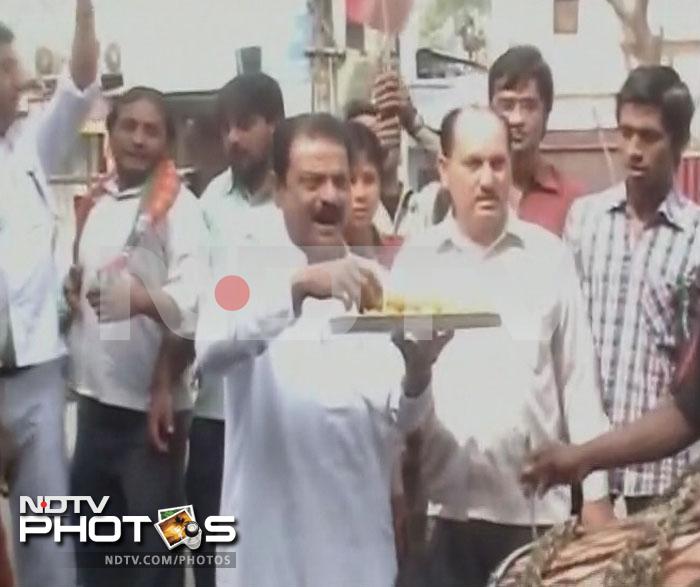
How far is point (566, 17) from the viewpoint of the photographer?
1.47 meters

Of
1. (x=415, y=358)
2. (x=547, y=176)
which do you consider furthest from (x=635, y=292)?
(x=415, y=358)

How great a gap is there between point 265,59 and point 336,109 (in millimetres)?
125

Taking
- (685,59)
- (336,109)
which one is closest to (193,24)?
(336,109)

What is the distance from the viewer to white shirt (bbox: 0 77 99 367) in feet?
4.87

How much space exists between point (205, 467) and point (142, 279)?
286mm

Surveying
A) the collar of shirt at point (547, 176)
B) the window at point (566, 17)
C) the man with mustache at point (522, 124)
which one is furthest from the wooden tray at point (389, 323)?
the window at point (566, 17)

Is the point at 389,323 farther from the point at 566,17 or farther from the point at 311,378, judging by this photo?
the point at 566,17

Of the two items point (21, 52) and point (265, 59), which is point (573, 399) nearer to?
point (265, 59)

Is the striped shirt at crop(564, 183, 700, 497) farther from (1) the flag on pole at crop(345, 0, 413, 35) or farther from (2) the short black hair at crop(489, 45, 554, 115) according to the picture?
(1) the flag on pole at crop(345, 0, 413, 35)

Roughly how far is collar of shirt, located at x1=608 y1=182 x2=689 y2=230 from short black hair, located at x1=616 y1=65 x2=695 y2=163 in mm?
66

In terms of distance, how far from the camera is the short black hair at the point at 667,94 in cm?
146

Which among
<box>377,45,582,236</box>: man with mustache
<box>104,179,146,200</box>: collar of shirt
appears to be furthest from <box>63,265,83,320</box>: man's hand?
<box>377,45,582,236</box>: man with mustache

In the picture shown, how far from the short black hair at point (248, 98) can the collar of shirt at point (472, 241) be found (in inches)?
11.2

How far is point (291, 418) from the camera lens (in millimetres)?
1466
